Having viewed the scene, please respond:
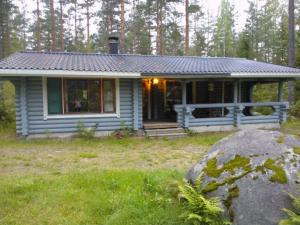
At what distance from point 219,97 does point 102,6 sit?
45.5 feet

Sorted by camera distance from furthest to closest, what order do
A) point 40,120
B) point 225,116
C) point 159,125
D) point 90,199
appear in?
1. point 225,116
2. point 159,125
3. point 40,120
4. point 90,199

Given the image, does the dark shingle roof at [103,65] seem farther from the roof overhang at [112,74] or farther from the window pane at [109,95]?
the window pane at [109,95]

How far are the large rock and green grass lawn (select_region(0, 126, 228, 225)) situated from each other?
1.80ft

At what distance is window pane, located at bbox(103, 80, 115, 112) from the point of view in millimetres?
9719

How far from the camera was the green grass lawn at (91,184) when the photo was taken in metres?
3.30

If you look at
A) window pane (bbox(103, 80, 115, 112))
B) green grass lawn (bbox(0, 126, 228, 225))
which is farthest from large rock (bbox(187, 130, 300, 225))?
window pane (bbox(103, 80, 115, 112))

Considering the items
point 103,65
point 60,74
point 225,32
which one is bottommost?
point 60,74

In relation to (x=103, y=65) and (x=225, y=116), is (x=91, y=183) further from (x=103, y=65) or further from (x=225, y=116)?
(x=225, y=116)

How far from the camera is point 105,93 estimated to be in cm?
973

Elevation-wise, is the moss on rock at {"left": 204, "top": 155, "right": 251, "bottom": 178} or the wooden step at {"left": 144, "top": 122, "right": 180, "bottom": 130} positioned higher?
the moss on rock at {"left": 204, "top": 155, "right": 251, "bottom": 178}

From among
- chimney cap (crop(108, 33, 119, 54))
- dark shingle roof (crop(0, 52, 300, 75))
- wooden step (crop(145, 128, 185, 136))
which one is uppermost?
chimney cap (crop(108, 33, 119, 54))

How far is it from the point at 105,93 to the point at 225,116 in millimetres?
4701

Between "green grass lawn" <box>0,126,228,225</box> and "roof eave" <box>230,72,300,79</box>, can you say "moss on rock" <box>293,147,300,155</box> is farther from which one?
"roof eave" <box>230,72,300,79</box>

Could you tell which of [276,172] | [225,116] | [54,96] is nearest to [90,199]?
[276,172]
